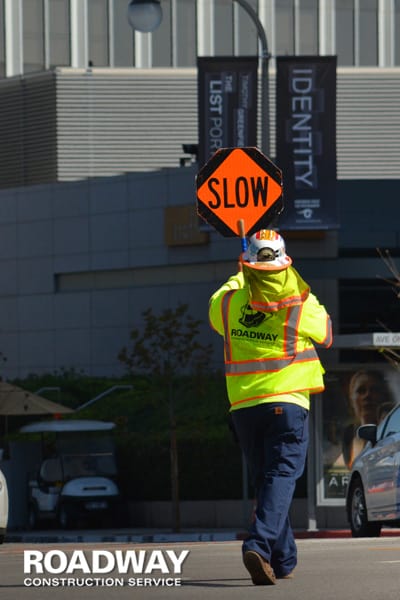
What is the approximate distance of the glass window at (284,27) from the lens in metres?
62.5

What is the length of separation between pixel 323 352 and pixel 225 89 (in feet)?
28.3

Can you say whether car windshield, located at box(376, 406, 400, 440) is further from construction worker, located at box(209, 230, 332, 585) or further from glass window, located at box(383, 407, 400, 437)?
construction worker, located at box(209, 230, 332, 585)

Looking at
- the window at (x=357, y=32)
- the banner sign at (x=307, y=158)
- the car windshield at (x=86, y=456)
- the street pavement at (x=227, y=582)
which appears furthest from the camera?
the window at (x=357, y=32)

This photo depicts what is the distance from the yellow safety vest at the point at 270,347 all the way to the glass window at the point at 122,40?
52.8m

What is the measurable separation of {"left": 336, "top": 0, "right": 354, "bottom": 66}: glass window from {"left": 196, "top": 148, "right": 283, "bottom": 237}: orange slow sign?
28691 millimetres

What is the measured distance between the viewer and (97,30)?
62.1 m

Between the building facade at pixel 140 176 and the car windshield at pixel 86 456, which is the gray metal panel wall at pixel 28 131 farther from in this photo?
the car windshield at pixel 86 456

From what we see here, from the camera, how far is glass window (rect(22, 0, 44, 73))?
62219 millimetres

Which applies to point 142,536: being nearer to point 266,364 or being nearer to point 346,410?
point 346,410

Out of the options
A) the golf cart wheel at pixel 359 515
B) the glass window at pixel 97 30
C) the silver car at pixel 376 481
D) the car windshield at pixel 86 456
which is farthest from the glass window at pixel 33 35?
the silver car at pixel 376 481

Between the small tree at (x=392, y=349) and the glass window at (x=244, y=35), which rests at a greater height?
the glass window at (x=244, y=35)

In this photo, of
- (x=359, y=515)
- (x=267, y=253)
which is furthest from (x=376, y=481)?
(x=267, y=253)

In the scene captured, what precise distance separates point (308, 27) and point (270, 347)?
5397 centimetres

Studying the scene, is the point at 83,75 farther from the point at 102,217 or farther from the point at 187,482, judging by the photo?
the point at 187,482
